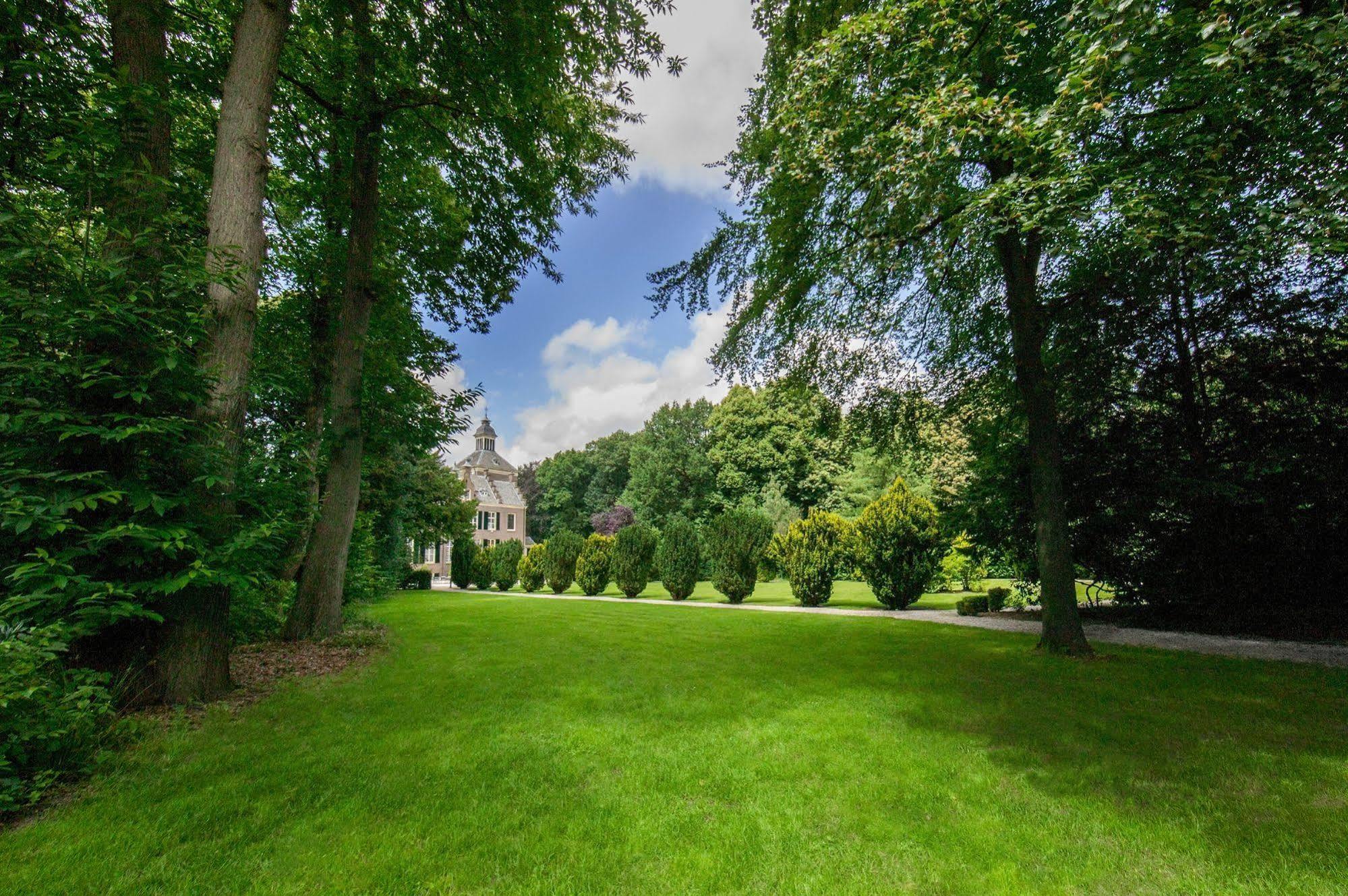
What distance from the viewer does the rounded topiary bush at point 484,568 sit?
23484mm

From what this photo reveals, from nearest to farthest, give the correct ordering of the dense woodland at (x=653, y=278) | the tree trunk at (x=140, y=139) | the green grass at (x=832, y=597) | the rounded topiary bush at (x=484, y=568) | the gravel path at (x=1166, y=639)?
the dense woodland at (x=653, y=278)
the tree trunk at (x=140, y=139)
the gravel path at (x=1166, y=639)
the green grass at (x=832, y=597)
the rounded topiary bush at (x=484, y=568)

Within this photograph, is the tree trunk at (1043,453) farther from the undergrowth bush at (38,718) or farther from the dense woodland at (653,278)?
the undergrowth bush at (38,718)

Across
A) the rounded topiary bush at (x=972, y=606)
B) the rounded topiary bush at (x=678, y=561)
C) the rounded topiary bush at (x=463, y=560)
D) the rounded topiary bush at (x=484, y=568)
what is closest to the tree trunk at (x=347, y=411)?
the rounded topiary bush at (x=678, y=561)

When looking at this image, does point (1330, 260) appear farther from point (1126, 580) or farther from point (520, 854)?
point (520, 854)

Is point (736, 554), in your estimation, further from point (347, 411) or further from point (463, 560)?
point (463, 560)

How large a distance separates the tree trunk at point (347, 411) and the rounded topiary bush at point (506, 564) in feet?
50.7

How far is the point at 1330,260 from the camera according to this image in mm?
6926

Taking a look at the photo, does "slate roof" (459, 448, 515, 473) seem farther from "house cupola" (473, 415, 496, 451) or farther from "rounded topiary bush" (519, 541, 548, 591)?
"rounded topiary bush" (519, 541, 548, 591)

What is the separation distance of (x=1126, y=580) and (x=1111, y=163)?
9.03 meters

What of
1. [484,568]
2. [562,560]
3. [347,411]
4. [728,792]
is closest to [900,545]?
[728,792]

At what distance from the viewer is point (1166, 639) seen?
26.9 ft

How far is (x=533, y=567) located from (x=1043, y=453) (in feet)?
60.3

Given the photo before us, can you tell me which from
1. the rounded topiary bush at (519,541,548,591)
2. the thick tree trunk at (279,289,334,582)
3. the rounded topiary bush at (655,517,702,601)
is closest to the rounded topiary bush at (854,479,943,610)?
the rounded topiary bush at (655,517,702,601)

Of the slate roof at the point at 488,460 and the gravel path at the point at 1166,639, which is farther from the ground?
the slate roof at the point at 488,460
